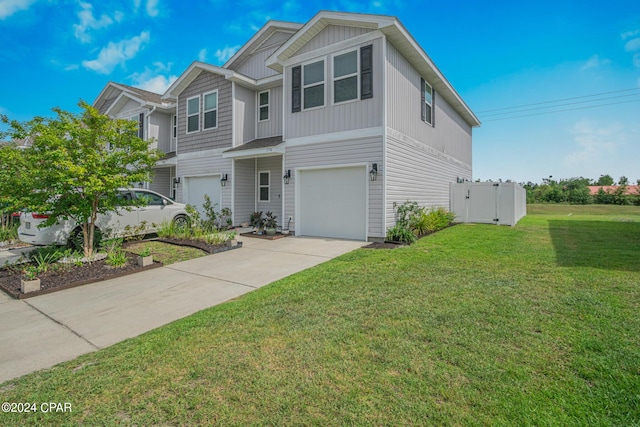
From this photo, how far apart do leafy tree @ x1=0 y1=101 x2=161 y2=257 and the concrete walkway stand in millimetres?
1958

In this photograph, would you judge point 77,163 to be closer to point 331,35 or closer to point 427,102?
point 331,35

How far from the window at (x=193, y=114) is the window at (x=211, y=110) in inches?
21.0

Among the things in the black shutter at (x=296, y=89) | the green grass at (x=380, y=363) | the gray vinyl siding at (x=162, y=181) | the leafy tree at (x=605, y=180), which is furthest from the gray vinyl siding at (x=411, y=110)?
the leafy tree at (x=605, y=180)

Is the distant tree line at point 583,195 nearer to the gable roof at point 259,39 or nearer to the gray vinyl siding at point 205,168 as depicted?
the gable roof at point 259,39

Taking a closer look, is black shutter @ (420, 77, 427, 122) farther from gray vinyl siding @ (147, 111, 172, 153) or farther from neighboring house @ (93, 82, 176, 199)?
gray vinyl siding @ (147, 111, 172, 153)

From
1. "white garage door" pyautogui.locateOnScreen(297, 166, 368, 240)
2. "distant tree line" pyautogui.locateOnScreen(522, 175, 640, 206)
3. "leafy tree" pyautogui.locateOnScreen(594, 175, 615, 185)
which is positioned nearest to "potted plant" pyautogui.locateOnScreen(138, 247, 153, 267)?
"white garage door" pyautogui.locateOnScreen(297, 166, 368, 240)

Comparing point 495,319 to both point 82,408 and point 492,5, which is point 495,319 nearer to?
point 82,408

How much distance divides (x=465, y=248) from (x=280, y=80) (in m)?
9.04

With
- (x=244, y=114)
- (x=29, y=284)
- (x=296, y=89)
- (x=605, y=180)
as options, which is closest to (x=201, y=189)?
(x=244, y=114)

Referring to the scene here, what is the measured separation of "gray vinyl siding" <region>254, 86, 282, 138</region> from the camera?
1251 cm

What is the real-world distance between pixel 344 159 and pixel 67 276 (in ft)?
23.5

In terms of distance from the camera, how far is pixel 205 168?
13078mm

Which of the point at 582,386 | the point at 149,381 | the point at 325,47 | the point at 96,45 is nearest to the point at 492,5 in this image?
the point at 325,47

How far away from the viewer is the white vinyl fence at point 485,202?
12962 millimetres
